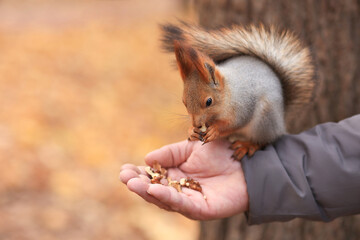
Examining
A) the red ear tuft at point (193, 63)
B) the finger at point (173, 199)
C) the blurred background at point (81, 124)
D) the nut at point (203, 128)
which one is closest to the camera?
the finger at point (173, 199)

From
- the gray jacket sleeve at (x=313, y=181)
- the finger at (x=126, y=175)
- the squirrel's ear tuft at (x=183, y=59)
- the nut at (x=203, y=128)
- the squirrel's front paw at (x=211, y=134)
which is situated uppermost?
the squirrel's ear tuft at (x=183, y=59)

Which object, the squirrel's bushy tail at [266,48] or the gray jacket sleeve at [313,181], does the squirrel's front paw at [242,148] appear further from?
the squirrel's bushy tail at [266,48]

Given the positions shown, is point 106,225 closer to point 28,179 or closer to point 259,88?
point 28,179

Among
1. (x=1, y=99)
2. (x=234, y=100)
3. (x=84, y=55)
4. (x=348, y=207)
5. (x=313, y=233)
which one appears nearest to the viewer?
(x=348, y=207)

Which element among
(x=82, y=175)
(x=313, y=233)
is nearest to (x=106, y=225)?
(x=82, y=175)

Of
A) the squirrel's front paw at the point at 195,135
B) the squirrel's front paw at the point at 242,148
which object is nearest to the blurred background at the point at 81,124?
the squirrel's front paw at the point at 195,135

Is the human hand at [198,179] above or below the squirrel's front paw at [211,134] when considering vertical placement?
below
